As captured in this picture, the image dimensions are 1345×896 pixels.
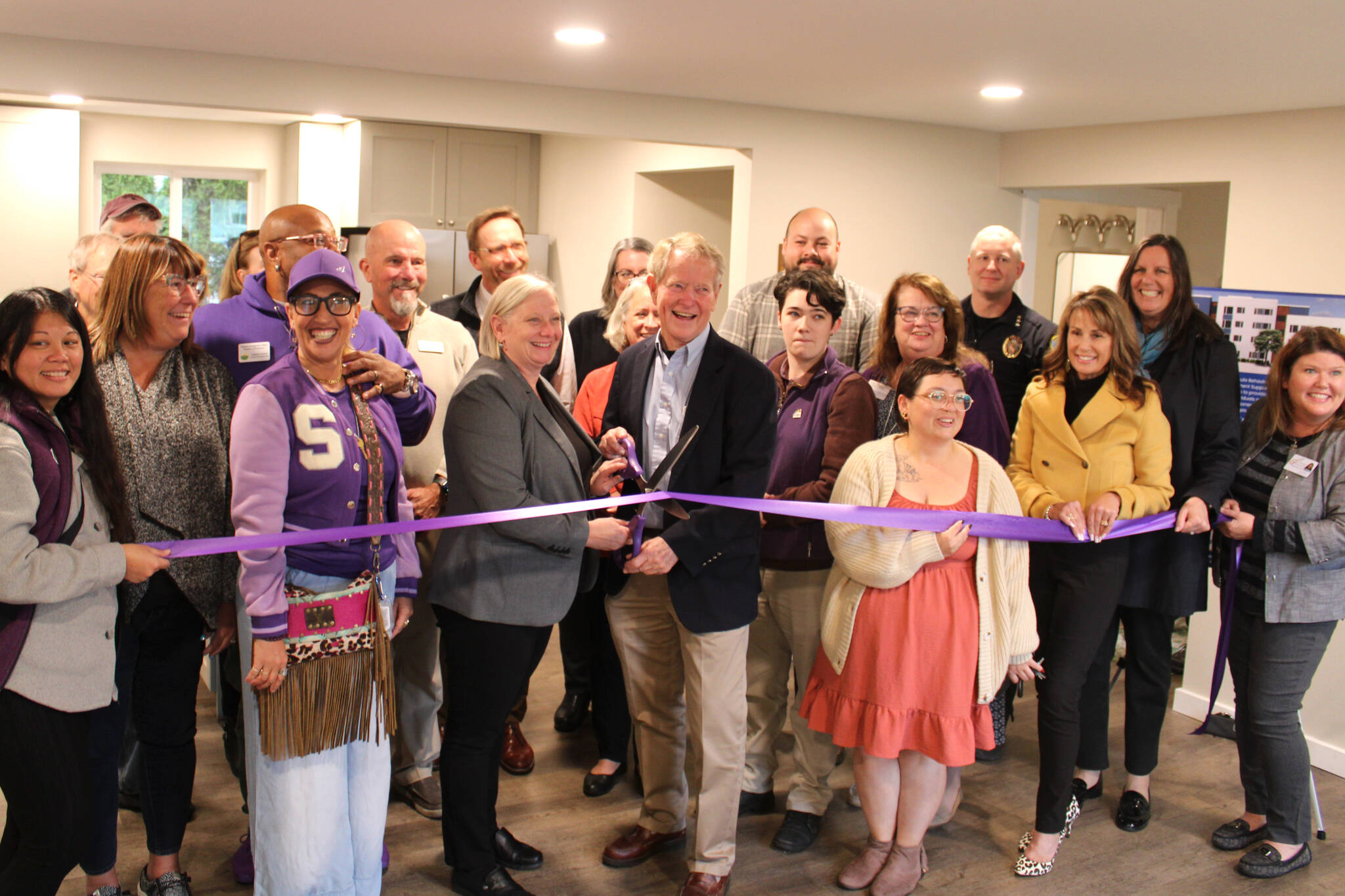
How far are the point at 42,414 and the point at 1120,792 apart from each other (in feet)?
10.8

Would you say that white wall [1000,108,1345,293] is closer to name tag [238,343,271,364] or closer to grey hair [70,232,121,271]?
name tag [238,343,271,364]

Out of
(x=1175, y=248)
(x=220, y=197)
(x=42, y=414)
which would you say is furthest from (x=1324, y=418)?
(x=220, y=197)

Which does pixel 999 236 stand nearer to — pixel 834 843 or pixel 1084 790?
pixel 1084 790

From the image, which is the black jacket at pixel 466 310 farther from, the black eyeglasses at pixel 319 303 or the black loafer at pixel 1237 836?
the black loafer at pixel 1237 836

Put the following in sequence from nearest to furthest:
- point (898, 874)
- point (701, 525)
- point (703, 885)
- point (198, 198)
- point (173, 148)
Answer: point (701, 525), point (703, 885), point (898, 874), point (173, 148), point (198, 198)

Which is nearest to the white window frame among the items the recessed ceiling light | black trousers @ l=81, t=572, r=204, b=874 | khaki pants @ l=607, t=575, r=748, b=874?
the recessed ceiling light

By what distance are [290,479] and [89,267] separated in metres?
1.58

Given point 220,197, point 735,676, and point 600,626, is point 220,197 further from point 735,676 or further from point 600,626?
point 735,676

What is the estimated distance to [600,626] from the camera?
3.51 m

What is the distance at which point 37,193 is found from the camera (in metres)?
7.91

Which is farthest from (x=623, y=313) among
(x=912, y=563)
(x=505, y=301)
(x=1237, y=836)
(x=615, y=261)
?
(x=1237, y=836)

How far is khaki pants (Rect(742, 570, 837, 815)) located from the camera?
309cm

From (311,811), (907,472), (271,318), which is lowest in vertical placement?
(311,811)

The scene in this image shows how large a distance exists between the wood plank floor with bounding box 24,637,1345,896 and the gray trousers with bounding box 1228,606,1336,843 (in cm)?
18
